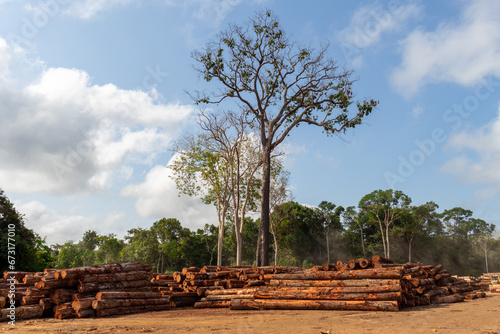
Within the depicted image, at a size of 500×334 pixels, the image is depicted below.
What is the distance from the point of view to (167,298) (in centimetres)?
1382

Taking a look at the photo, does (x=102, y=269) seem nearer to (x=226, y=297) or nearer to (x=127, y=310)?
(x=127, y=310)

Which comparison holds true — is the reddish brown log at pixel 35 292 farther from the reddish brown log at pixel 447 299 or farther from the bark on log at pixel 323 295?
the reddish brown log at pixel 447 299

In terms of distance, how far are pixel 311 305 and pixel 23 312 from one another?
8.61m

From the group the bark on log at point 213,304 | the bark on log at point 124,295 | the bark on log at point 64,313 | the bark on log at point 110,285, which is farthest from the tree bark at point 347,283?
the bark on log at point 64,313

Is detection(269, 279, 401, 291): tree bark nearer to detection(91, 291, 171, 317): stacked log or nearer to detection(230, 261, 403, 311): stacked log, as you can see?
detection(230, 261, 403, 311): stacked log

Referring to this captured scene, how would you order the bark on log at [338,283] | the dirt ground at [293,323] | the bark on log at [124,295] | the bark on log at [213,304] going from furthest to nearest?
the bark on log at [213,304], the bark on log at [338,283], the bark on log at [124,295], the dirt ground at [293,323]

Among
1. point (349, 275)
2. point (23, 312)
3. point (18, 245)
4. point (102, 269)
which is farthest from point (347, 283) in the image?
point (18, 245)

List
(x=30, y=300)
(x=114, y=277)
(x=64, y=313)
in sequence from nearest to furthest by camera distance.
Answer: (x=64, y=313)
(x=30, y=300)
(x=114, y=277)

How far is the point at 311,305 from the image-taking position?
462 inches

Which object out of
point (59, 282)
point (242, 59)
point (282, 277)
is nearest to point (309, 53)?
point (242, 59)

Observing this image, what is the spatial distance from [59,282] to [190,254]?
40.4 metres

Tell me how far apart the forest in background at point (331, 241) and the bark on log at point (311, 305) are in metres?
36.1

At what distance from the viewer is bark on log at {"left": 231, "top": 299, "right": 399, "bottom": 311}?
11.2m

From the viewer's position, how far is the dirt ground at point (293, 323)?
8.27 meters
